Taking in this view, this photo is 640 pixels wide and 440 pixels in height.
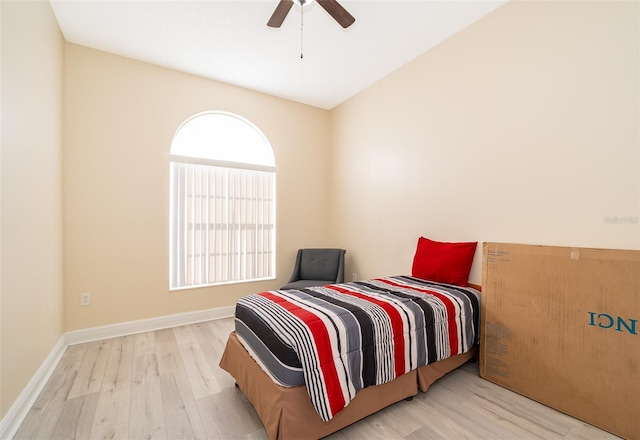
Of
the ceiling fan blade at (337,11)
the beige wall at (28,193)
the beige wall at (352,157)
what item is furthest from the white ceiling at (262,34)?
the beige wall at (28,193)

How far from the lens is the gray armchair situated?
361 cm

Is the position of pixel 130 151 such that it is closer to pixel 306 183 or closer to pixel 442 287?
pixel 306 183

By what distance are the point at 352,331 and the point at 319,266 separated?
2138mm

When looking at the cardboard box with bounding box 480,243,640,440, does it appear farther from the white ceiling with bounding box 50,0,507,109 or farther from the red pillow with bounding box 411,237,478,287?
the white ceiling with bounding box 50,0,507,109

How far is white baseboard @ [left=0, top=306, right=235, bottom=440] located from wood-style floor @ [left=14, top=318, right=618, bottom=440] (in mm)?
45

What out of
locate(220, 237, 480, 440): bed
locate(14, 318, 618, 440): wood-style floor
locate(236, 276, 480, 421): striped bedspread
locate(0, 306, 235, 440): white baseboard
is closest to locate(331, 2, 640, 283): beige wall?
locate(236, 276, 480, 421): striped bedspread

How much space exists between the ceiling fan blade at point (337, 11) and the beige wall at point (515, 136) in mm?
1191

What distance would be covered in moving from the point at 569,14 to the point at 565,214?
1360 millimetres

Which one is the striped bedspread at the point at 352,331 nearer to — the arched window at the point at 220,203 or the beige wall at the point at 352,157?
the beige wall at the point at 352,157

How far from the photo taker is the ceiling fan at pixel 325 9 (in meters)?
1.90

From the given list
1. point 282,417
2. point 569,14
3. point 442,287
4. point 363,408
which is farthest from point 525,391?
point 569,14

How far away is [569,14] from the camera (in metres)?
1.89

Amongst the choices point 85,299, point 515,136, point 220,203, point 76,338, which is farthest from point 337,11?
point 76,338

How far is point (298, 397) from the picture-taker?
1390mm
